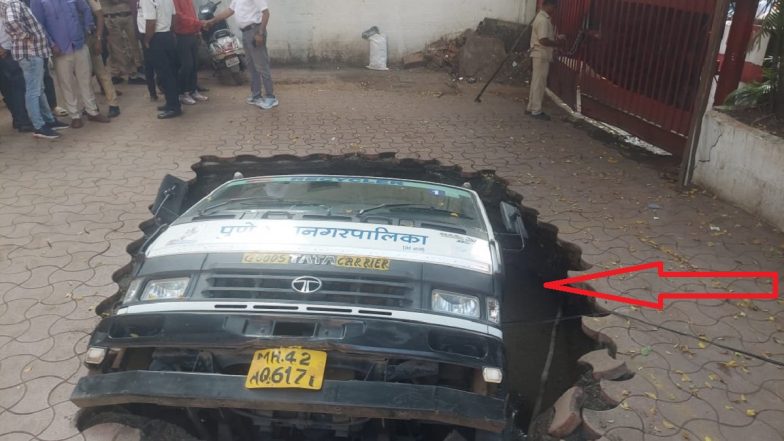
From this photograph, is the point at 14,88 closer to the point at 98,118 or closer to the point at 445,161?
the point at 98,118

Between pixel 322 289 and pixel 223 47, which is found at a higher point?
pixel 223 47

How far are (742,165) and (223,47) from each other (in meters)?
7.56

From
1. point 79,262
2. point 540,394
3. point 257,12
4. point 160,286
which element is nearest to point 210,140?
point 257,12

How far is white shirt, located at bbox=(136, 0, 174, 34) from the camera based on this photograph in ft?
22.8

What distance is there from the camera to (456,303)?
267cm

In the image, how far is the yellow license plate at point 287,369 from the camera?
2.32 m

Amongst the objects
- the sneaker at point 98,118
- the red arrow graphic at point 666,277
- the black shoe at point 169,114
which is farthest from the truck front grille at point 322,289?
the sneaker at point 98,118

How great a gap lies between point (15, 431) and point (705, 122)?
6160 mm

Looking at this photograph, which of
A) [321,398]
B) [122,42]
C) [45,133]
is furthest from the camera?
[122,42]

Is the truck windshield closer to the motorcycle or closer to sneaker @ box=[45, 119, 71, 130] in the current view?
sneaker @ box=[45, 119, 71, 130]

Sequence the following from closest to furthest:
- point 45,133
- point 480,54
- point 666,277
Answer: point 666,277 → point 45,133 → point 480,54

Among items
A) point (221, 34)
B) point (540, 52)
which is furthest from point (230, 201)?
point (221, 34)

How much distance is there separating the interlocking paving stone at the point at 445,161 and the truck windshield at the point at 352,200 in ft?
3.86

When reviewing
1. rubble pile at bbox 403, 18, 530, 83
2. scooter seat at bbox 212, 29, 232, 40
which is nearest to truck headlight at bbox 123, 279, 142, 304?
scooter seat at bbox 212, 29, 232, 40
